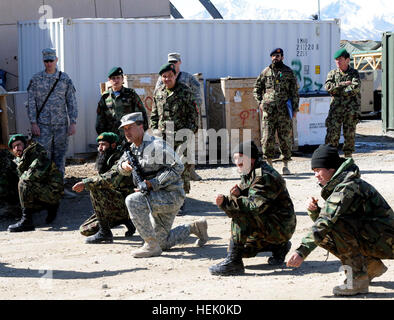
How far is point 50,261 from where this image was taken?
23.1 ft

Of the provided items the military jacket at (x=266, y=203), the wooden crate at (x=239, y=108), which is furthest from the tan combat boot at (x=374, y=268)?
the wooden crate at (x=239, y=108)

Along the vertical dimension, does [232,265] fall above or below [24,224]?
above

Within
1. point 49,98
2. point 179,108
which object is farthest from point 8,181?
point 179,108

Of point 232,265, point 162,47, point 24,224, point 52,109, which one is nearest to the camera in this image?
point 232,265

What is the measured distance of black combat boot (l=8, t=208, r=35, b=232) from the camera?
8602 mm

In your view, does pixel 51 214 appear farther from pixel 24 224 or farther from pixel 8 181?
pixel 8 181

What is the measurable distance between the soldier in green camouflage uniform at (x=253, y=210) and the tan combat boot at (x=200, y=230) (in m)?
1.08

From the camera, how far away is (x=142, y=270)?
6.48m

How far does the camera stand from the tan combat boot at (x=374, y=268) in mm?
5531

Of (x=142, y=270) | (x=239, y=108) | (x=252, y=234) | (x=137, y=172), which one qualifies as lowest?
(x=142, y=270)

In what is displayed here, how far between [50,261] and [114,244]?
87 cm

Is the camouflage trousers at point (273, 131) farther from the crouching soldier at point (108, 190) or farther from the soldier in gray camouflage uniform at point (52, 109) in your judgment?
the crouching soldier at point (108, 190)

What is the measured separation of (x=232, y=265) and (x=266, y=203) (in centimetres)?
60

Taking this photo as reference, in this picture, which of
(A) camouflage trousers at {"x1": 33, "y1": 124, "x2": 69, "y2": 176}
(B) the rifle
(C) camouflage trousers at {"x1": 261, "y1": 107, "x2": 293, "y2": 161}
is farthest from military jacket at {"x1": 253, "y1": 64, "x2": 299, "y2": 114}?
(B) the rifle
